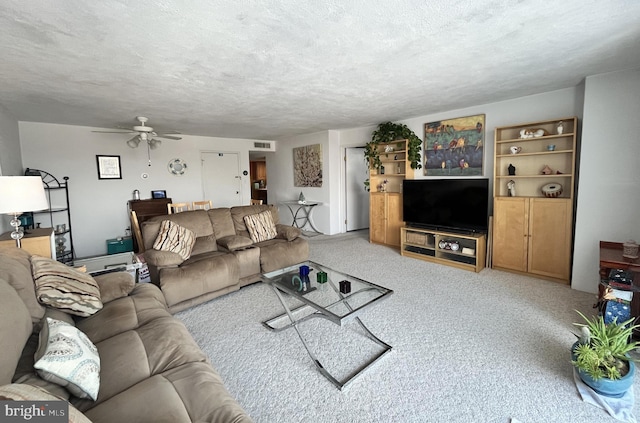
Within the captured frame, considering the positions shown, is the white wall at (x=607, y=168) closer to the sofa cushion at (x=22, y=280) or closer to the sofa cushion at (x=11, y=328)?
the sofa cushion at (x=11, y=328)

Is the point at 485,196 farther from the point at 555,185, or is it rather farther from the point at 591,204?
the point at 591,204

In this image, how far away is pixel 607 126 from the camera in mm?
2789

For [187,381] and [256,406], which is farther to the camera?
[256,406]

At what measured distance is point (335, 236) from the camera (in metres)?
6.00

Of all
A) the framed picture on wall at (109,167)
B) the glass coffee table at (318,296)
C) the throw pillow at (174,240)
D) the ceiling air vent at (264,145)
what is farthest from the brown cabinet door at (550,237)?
the framed picture on wall at (109,167)

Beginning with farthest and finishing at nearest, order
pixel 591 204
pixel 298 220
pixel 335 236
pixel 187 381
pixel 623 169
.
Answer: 1. pixel 298 220
2. pixel 335 236
3. pixel 591 204
4. pixel 623 169
5. pixel 187 381

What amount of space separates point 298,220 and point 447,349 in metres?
5.06

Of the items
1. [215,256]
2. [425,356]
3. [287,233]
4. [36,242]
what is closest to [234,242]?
[215,256]

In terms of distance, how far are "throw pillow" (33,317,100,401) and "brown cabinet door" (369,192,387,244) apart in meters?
4.47

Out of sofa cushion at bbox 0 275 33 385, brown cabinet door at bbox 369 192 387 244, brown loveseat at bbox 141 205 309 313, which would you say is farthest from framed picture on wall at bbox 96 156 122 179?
brown cabinet door at bbox 369 192 387 244

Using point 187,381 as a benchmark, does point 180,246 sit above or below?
above

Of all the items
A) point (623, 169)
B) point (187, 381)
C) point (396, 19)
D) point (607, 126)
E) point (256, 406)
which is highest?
point (396, 19)

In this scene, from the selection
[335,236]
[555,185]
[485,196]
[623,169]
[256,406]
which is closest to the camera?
[256,406]

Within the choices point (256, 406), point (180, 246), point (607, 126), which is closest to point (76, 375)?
point (256, 406)
